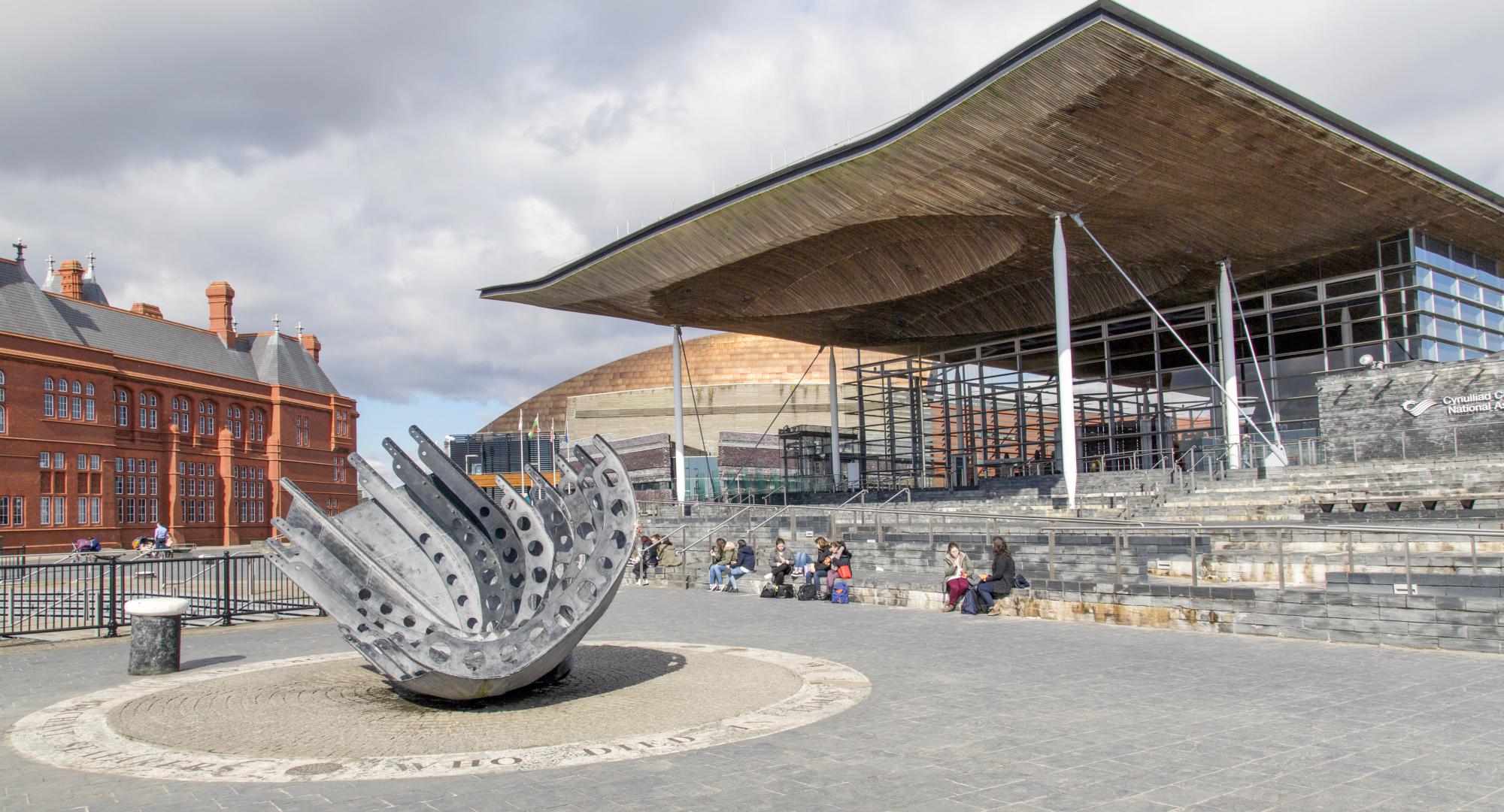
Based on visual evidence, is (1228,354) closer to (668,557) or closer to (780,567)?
(668,557)

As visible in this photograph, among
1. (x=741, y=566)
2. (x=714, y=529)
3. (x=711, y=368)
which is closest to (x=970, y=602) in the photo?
(x=741, y=566)

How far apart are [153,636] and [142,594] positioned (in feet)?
27.5

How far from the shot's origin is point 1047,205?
97.5 ft

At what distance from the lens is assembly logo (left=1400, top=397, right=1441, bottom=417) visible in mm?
27531

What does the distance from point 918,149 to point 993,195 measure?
3.32 m

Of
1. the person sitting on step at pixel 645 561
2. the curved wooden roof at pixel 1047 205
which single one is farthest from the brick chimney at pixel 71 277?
the person sitting on step at pixel 645 561

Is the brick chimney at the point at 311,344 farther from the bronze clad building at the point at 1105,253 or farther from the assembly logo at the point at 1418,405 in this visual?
the assembly logo at the point at 1418,405

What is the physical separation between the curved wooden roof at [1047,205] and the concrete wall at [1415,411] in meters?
5.08

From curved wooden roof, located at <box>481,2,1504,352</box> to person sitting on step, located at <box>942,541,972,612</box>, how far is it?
37.7 ft

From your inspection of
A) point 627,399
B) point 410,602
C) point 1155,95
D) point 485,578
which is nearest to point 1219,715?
point 485,578

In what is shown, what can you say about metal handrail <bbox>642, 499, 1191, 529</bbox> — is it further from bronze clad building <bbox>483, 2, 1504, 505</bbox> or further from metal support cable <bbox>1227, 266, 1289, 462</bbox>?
metal support cable <bbox>1227, 266, 1289, 462</bbox>

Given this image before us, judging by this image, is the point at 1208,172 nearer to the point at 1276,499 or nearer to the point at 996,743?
the point at 1276,499

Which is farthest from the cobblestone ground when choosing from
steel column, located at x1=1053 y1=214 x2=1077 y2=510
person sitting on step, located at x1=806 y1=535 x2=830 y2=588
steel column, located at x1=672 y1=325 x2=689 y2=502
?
steel column, located at x1=672 y1=325 x2=689 y2=502

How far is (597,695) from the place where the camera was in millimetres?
9938
